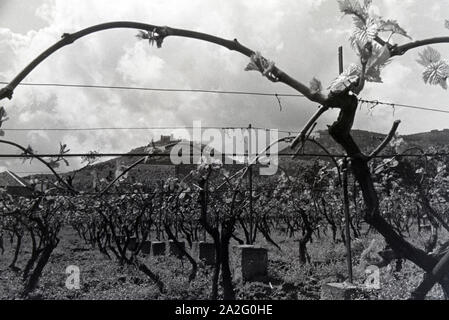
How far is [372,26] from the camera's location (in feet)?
6.70

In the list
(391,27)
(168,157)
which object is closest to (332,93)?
(391,27)

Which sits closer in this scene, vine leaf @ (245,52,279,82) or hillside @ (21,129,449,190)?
vine leaf @ (245,52,279,82)

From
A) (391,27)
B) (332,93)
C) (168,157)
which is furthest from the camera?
(168,157)

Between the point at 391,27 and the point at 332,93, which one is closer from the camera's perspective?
the point at 391,27

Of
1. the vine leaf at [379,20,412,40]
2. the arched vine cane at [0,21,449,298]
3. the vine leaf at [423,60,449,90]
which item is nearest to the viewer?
the arched vine cane at [0,21,449,298]

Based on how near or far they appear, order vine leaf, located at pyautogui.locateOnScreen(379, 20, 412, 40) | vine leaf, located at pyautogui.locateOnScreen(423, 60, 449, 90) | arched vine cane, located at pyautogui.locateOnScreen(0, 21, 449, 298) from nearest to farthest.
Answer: arched vine cane, located at pyautogui.locateOnScreen(0, 21, 449, 298), vine leaf, located at pyautogui.locateOnScreen(379, 20, 412, 40), vine leaf, located at pyautogui.locateOnScreen(423, 60, 449, 90)

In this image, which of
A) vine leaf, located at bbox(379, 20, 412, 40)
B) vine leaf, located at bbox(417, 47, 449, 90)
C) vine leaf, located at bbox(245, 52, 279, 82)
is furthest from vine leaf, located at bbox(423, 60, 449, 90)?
vine leaf, located at bbox(245, 52, 279, 82)

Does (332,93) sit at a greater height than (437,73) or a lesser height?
lesser

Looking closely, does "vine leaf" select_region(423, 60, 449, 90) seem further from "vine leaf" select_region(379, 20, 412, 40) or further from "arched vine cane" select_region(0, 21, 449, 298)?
"vine leaf" select_region(379, 20, 412, 40)

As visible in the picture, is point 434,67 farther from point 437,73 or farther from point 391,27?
point 391,27

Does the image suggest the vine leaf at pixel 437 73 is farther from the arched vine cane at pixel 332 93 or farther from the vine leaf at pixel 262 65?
the vine leaf at pixel 262 65

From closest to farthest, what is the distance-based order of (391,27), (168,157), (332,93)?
(391,27) → (332,93) → (168,157)
